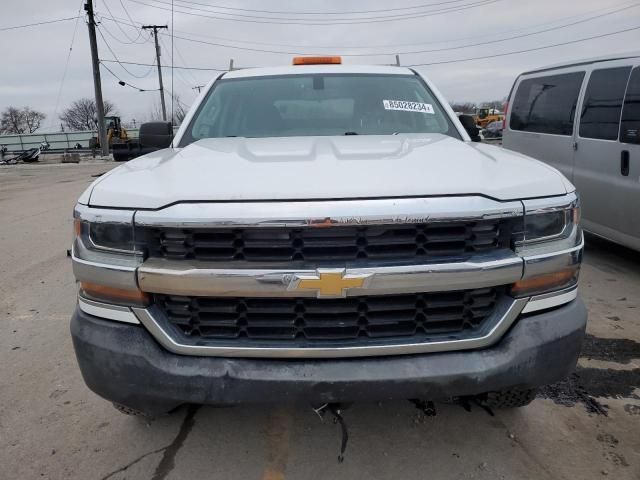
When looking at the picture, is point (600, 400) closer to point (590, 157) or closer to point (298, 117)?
point (298, 117)

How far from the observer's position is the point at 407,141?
111 inches

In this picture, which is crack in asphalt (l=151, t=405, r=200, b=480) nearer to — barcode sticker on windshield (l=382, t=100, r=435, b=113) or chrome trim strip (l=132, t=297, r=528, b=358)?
chrome trim strip (l=132, t=297, r=528, b=358)

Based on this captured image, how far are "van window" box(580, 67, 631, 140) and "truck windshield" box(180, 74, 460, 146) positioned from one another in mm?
2565

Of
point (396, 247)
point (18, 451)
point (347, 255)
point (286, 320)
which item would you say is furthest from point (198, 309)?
point (18, 451)

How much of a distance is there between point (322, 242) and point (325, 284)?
155 mm

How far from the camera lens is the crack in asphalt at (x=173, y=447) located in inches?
91.1

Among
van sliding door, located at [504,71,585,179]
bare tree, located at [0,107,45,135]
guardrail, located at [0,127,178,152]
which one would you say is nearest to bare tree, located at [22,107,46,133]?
bare tree, located at [0,107,45,135]

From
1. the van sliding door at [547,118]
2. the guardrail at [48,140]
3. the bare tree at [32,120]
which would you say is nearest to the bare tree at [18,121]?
the bare tree at [32,120]

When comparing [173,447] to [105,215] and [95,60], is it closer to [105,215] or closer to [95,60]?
[105,215]

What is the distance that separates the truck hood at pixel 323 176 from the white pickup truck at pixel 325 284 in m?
0.01

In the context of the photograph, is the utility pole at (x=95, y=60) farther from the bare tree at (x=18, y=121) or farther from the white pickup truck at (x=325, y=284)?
Answer: the bare tree at (x=18, y=121)

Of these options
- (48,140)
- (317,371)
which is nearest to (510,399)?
(317,371)

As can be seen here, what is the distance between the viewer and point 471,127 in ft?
11.6

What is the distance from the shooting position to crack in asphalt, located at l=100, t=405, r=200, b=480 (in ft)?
7.59
